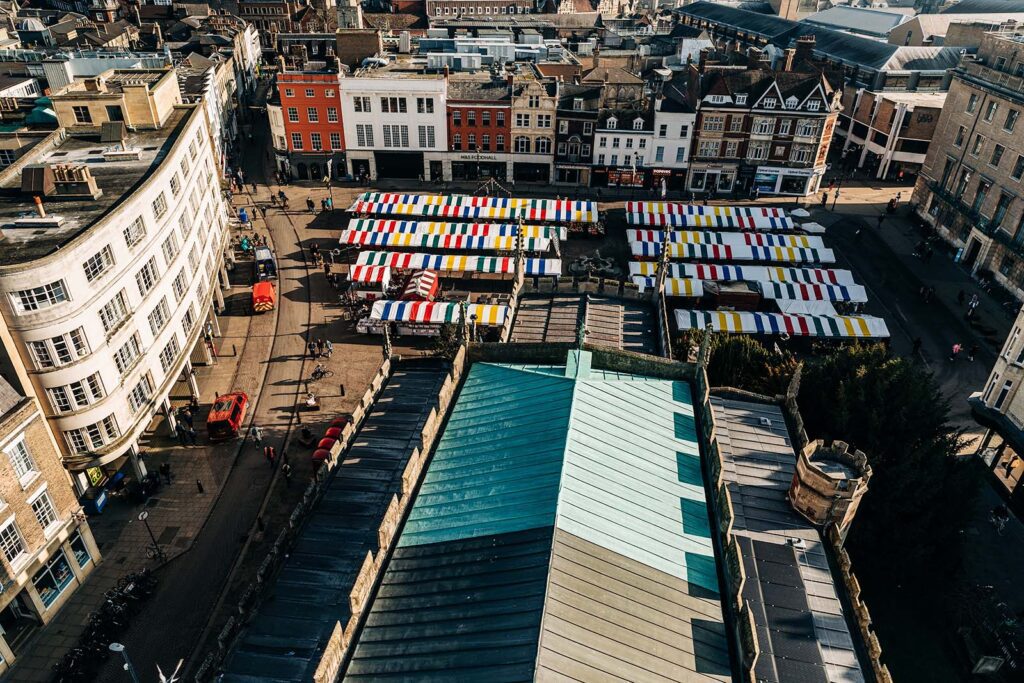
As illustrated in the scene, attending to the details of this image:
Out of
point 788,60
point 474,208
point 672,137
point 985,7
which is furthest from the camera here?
point 985,7

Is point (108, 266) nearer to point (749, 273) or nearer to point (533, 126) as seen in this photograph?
point (749, 273)

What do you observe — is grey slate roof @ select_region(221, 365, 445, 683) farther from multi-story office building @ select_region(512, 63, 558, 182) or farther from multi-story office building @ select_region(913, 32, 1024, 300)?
multi-story office building @ select_region(913, 32, 1024, 300)

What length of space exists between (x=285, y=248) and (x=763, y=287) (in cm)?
5347

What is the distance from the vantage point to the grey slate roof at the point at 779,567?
2606 cm

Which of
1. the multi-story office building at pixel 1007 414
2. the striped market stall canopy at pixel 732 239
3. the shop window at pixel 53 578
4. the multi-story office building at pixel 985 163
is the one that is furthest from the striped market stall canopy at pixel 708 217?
the shop window at pixel 53 578

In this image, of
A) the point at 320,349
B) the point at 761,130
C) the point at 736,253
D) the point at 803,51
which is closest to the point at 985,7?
the point at 803,51

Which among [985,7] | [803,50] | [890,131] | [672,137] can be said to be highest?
[985,7]

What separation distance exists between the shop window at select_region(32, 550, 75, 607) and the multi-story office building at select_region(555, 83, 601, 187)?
7679 centimetres

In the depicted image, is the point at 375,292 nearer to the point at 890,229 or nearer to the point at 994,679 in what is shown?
the point at 994,679

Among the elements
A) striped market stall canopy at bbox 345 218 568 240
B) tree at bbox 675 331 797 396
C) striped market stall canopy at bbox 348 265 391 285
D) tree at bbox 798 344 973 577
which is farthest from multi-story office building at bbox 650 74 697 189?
tree at bbox 798 344 973 577

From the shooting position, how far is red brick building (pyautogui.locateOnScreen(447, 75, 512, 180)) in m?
92.4

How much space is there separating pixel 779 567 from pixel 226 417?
3838 cm

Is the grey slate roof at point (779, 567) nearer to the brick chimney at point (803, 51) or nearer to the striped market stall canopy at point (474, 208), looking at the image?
the striped market stall canopy at point (474, 208)

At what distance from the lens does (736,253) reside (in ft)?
240
